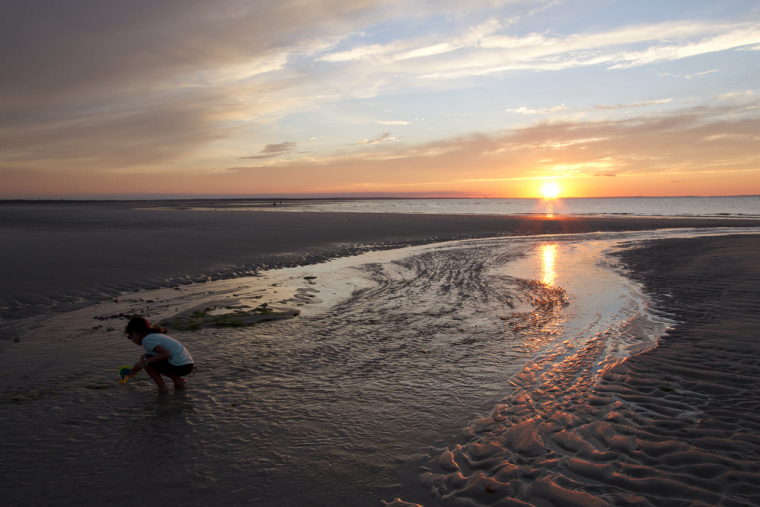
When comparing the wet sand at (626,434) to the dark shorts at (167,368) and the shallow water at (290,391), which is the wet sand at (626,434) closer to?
the shallow water at (290,391)

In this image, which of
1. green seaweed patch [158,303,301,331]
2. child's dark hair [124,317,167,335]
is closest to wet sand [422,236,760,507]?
child's dark hair [124,317,167,335]

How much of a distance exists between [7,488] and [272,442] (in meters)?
2.49

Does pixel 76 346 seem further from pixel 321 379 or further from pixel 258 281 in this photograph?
pixel 258 281

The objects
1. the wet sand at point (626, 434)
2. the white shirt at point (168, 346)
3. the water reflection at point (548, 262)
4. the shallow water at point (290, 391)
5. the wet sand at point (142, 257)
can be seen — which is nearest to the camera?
the wet sand at point (626, 434)

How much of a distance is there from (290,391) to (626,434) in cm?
440

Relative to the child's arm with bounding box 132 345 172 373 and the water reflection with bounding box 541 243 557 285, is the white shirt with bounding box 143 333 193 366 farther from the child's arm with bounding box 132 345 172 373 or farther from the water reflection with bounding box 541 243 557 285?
the water reflection with bounding box 541 243 557 285

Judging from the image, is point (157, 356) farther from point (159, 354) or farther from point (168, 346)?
point (168, 346)

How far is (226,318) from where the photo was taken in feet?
31.9

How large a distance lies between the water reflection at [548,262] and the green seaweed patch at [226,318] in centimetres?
899

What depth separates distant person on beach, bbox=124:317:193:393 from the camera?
19.8 feet

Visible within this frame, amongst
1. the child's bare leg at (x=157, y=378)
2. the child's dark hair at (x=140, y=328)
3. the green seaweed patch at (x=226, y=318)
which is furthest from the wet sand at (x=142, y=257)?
the child's bare leg at (x=157, y=378)

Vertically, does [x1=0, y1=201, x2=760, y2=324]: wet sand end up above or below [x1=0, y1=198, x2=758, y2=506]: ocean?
above

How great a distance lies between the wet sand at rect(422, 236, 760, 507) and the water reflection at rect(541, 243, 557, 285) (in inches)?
249

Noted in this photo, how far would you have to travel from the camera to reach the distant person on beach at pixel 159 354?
237 inches
